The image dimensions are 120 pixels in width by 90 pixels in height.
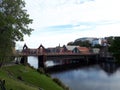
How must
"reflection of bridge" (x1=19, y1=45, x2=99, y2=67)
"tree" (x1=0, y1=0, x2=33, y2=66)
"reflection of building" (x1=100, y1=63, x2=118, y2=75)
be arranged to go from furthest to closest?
"reflection of bridge" (x1=19, y1=45, x2=99, y2=67), "reflection of building" (x1=100, y1=63, x2=118, y2=75), "tree" (x1=0, y1=0, x2=33, y2=66)

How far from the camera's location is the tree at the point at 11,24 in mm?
30359

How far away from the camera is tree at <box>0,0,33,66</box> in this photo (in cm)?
3036

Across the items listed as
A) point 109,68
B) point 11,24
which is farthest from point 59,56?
point 11,24

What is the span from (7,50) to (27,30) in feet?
11.9

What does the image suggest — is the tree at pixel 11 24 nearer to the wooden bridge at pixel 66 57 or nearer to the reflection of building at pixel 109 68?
the reflection of building at pixel 109 68

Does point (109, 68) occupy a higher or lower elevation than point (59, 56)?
lower

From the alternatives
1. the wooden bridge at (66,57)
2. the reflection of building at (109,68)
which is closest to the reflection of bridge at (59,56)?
the wooden bridge at (66,57)

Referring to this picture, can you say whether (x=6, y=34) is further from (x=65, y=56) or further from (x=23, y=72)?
(x=65, y=56)

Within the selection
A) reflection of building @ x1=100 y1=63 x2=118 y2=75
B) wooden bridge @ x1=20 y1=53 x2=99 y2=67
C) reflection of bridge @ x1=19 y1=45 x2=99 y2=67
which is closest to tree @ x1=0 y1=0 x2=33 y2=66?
reflection of building @ x1=100 y1=63 x2=118 y2=75

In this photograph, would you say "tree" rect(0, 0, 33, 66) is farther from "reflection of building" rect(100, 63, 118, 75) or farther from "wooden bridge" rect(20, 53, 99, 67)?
"wooden bridge" rect(20, 53, 99, 67)

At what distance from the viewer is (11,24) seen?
102ft

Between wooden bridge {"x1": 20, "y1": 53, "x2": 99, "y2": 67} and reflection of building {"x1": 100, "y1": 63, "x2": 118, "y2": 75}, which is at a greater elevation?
wooden bridge {"x1": 20, "y1": 53, "x2": 99, "y2": 67}

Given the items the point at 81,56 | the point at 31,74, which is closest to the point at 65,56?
Result: the point at 81,56

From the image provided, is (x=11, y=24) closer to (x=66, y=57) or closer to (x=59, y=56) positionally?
(x=59, y=56)
